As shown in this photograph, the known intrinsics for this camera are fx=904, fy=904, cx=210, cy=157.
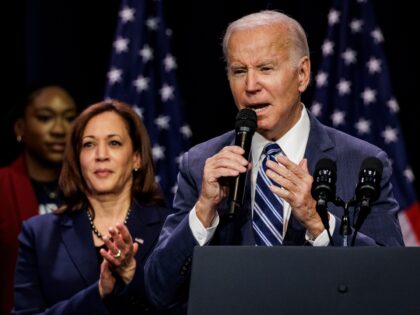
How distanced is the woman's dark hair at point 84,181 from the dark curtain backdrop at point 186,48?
982 millimetres

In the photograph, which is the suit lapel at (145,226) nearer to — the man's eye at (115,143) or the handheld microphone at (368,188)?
the man's eye at (115,143)

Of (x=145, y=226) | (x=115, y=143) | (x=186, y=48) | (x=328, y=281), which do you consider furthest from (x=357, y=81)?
(x=328, y=281)

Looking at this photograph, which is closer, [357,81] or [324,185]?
[324,185]

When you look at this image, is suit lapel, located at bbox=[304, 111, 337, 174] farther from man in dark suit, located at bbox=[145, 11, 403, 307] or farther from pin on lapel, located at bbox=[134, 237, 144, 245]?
pin on lapel, located at bbox=[134, 237, 144, 245]

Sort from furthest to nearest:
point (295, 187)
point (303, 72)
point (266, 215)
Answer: point (303, 72) → point (266, 215) → point (295, 187)

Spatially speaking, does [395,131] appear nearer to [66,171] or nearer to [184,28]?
[184,28]

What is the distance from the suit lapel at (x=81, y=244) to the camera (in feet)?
10.6

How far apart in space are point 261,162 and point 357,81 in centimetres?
181

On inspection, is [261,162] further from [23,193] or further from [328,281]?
[23,193]

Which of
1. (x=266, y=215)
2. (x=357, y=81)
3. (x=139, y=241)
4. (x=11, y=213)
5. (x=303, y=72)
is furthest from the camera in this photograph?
(x=357, y=81)

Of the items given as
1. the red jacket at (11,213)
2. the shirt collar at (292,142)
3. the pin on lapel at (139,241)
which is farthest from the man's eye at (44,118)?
the shirt collar at (292,142)

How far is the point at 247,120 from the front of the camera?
2.40m

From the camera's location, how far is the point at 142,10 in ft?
15.2

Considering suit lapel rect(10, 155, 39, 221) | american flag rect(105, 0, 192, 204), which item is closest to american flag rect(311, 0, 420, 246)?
american flag rect(105, 0, 192, 204)
